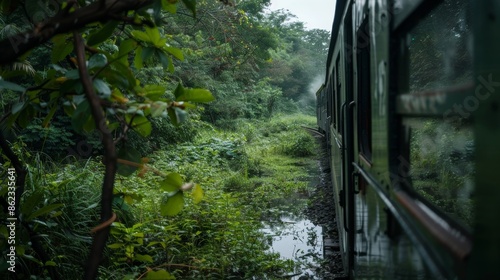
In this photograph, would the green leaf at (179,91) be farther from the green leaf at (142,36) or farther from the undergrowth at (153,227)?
the undergrowth at (153,227)

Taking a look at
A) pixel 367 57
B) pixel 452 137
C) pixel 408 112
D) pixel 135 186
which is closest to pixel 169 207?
pixel 408 112

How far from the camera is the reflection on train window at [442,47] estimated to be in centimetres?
181

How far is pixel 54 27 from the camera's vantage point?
3.66 ft

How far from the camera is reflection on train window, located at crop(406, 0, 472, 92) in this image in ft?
5.95

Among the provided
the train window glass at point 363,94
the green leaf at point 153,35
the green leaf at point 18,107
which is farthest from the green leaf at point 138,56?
the train window glass at point 363,94

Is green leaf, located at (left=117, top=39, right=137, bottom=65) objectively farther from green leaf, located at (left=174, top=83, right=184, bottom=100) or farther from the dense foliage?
green leaf, located at (left=174, top=83, right=184, bottom=100)

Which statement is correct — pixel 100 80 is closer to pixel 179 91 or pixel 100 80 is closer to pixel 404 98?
pixel 179 91

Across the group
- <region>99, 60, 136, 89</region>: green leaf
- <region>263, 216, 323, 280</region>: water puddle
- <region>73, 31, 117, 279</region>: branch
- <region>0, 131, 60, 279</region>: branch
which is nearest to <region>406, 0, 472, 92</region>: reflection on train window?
<region>99, 60, 136, 89</region>: green leaf

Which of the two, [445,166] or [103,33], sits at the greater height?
[103,33]

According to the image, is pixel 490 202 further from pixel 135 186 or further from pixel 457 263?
pixel 135 186

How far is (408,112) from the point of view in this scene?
4.65 ft

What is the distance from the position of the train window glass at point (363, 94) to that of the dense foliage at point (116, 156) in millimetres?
986

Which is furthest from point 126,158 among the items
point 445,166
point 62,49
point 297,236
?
point 297,236

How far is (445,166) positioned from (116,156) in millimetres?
1633
